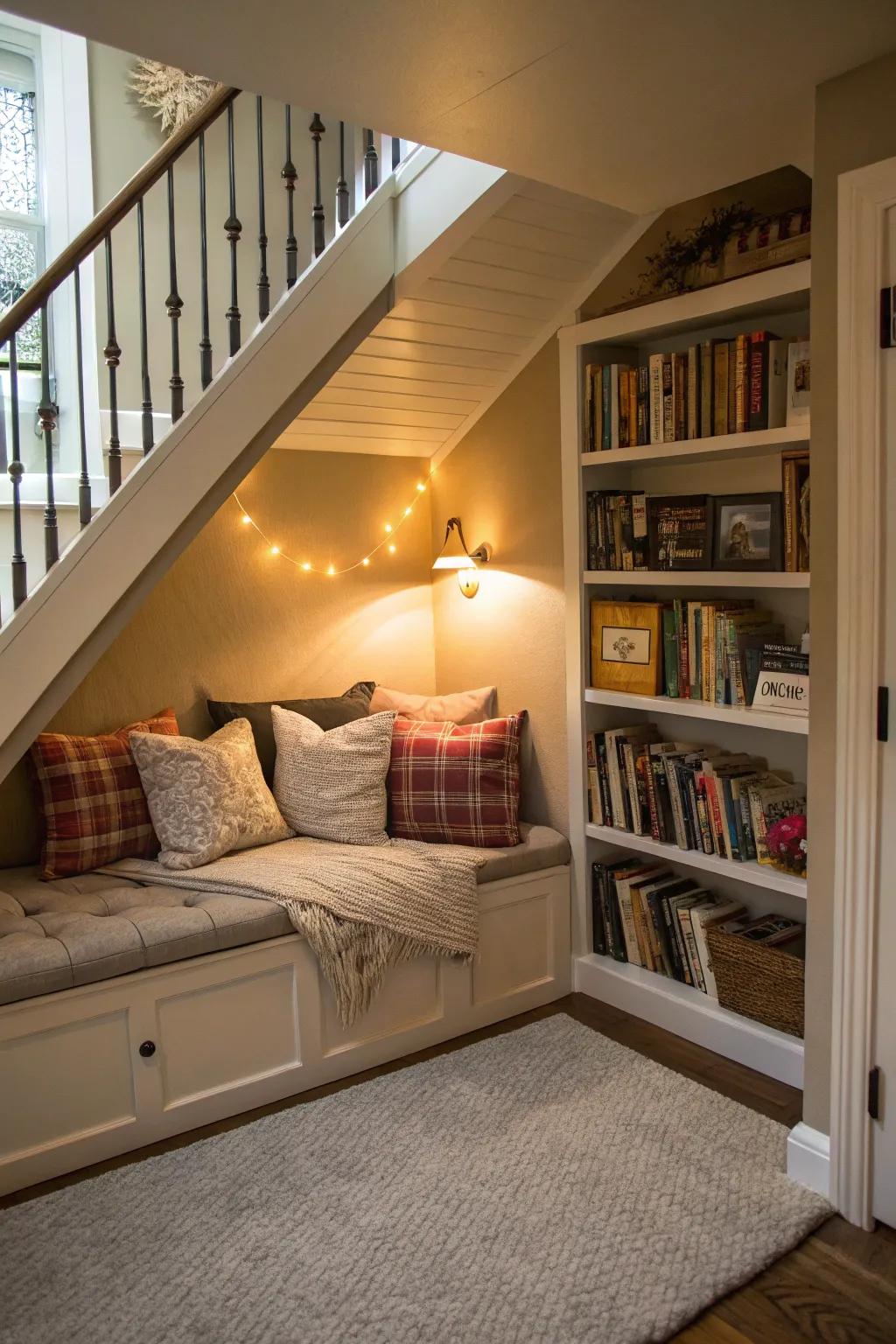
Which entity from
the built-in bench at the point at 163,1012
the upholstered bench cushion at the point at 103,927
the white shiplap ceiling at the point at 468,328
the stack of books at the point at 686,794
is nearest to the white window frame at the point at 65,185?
the white shiplap ceiling at the point at 468,328

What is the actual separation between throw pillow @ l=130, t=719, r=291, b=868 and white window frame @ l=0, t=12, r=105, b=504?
3.81 feet

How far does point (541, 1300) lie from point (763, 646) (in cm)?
168

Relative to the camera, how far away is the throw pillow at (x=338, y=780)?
319 cm

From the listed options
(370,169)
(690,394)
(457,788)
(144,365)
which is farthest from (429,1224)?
(370,169)

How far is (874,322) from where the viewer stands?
6.64 ft

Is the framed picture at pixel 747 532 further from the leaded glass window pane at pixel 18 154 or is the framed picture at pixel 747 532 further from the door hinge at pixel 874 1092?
the leaded glass window pane at pixel 18 154

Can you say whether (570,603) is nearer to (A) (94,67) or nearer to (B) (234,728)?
(B) (234,728)

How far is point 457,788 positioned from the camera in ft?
10.6

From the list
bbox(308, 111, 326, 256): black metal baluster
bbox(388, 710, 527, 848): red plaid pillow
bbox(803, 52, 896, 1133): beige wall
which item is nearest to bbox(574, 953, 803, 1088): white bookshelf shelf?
bbox(803, 52, 896, 1133): beige wall

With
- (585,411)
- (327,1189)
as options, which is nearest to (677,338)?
(585,411)

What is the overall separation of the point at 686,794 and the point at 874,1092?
3.32 ft

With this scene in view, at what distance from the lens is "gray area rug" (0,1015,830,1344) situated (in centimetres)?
194

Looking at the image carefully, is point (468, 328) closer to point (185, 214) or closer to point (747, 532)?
point (747, 532)

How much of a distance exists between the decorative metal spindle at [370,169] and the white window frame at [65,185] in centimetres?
129
